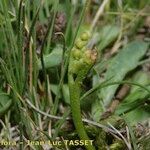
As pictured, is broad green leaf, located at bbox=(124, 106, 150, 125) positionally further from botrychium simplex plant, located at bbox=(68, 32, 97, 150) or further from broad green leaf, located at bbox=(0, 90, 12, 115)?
broad green leaf, located at bbox=(0, 90, 12, 115)

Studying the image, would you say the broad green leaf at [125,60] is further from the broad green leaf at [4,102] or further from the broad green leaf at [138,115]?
the broad green leaf at [4,102]

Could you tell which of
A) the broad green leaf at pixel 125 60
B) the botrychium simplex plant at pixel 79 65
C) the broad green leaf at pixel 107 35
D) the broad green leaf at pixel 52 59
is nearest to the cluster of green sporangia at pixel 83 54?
the botrychium simplex plant at pixel 79 65

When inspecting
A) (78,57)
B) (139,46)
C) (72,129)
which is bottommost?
(72,129)

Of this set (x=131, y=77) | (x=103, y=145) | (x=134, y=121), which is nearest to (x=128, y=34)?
(x=131, y=77)

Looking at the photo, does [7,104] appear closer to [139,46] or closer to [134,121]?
[134,121]

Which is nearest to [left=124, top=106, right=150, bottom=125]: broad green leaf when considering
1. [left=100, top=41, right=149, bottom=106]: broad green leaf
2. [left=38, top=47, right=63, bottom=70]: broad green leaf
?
[left=100, top=41, right=149, bottom=106]: broad green leaf
